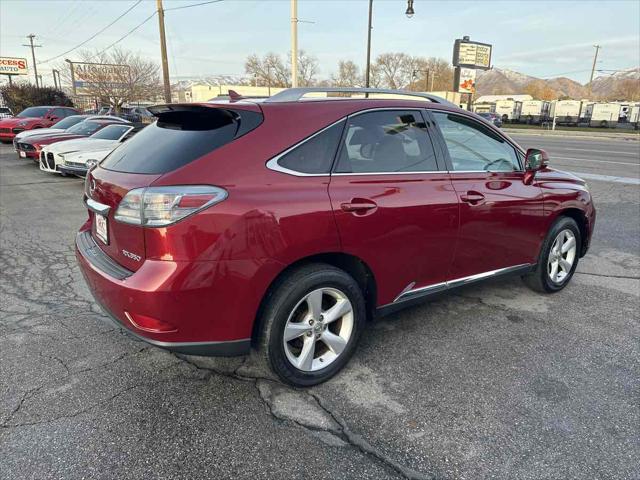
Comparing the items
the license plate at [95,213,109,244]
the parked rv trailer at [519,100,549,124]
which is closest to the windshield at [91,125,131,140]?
the license plate at [95,213,109,244]

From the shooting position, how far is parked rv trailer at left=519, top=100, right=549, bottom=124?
5453 cm

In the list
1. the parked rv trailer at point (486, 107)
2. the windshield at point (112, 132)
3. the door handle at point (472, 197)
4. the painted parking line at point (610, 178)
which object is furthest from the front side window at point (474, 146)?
the parked rv trailer at point (486, 107)

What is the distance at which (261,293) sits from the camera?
2514 millimetres

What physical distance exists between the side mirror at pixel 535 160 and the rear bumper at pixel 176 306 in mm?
2778

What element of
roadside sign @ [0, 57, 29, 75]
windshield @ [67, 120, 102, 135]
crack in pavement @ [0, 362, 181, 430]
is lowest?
crack in pavement @ [0, 362, 181, 430]

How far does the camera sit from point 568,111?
52.0 metres

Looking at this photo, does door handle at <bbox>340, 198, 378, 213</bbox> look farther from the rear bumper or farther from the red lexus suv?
the rear bumper

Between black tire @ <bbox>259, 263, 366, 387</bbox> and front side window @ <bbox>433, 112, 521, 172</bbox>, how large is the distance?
1.26 m

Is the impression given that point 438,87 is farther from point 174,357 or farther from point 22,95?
point 174,357

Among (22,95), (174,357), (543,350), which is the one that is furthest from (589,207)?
(22,95)

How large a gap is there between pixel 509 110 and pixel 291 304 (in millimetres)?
63112

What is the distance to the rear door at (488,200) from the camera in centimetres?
340

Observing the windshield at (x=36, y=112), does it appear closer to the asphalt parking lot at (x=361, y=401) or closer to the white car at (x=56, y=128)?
the white car at (x=56, y=128)

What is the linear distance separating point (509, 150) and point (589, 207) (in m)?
1.26
